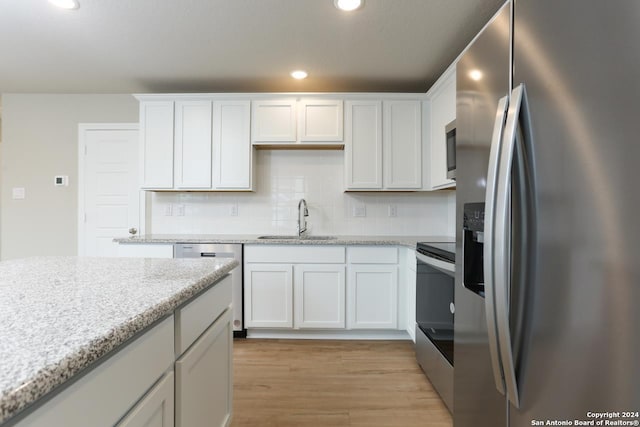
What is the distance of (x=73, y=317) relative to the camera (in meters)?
0.65

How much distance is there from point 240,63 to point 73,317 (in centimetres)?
256

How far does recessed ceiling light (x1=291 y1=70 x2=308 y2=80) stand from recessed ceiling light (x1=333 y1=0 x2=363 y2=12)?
945mm

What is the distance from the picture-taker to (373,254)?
270 centimetres

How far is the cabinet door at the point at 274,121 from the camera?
297 centimetres

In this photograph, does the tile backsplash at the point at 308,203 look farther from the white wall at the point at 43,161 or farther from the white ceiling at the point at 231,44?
the white wall at the point at 43,161

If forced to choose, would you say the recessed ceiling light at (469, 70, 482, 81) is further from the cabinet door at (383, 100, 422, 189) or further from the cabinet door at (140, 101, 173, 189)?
the cabinet door at (140, 101, 173, 189)

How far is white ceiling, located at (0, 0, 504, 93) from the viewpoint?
2.00 meters

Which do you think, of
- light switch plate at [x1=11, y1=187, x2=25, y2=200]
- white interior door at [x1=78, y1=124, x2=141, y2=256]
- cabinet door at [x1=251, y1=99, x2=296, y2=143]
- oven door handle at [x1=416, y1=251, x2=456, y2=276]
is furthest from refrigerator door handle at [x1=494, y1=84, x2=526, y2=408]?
light switch plate at [x1=11, y1=187, x2=25, y2=200]

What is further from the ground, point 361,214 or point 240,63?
point 240,63

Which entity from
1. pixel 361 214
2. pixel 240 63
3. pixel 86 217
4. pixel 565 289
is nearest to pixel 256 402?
pixel 565 289

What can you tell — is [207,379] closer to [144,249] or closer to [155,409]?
[155,409]

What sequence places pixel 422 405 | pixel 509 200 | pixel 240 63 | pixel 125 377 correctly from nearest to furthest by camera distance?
pixel 125 377 → pixel 509 200 → pixel 422 405 → pixel 240 63

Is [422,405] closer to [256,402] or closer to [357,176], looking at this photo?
[256,402]

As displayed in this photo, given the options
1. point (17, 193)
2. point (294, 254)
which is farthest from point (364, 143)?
point (17, 193)
